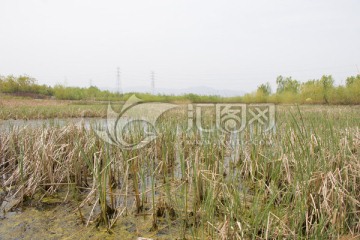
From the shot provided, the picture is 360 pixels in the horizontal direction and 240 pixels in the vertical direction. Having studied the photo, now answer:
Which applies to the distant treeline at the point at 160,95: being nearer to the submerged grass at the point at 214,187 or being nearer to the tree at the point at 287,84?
the tree at the point at 287,84

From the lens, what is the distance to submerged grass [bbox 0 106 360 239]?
5.33ft

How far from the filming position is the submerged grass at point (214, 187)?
1.63 meters

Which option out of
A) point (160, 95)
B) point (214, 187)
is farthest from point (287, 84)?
point (214, 187)

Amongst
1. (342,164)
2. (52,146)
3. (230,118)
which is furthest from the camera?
(230,118)

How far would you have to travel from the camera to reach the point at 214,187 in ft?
5.83

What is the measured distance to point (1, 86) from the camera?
81.3 feet

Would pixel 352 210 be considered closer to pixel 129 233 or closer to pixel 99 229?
pixel 129 233

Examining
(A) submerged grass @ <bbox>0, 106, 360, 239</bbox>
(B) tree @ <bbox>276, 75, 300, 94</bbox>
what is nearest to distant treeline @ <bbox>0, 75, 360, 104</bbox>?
(B) tree @ <bbox>276, 75, 300, 94</bbox>

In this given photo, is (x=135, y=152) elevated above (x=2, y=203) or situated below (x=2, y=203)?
above

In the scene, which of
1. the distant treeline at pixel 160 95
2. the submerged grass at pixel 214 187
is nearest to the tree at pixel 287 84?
the distant treeline at pixel 160 95

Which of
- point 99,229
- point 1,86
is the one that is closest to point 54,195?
point 99,229

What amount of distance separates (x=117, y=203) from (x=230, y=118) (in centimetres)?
524

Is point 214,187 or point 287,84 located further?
point 287,84

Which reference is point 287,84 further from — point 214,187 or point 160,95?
point 214,187
